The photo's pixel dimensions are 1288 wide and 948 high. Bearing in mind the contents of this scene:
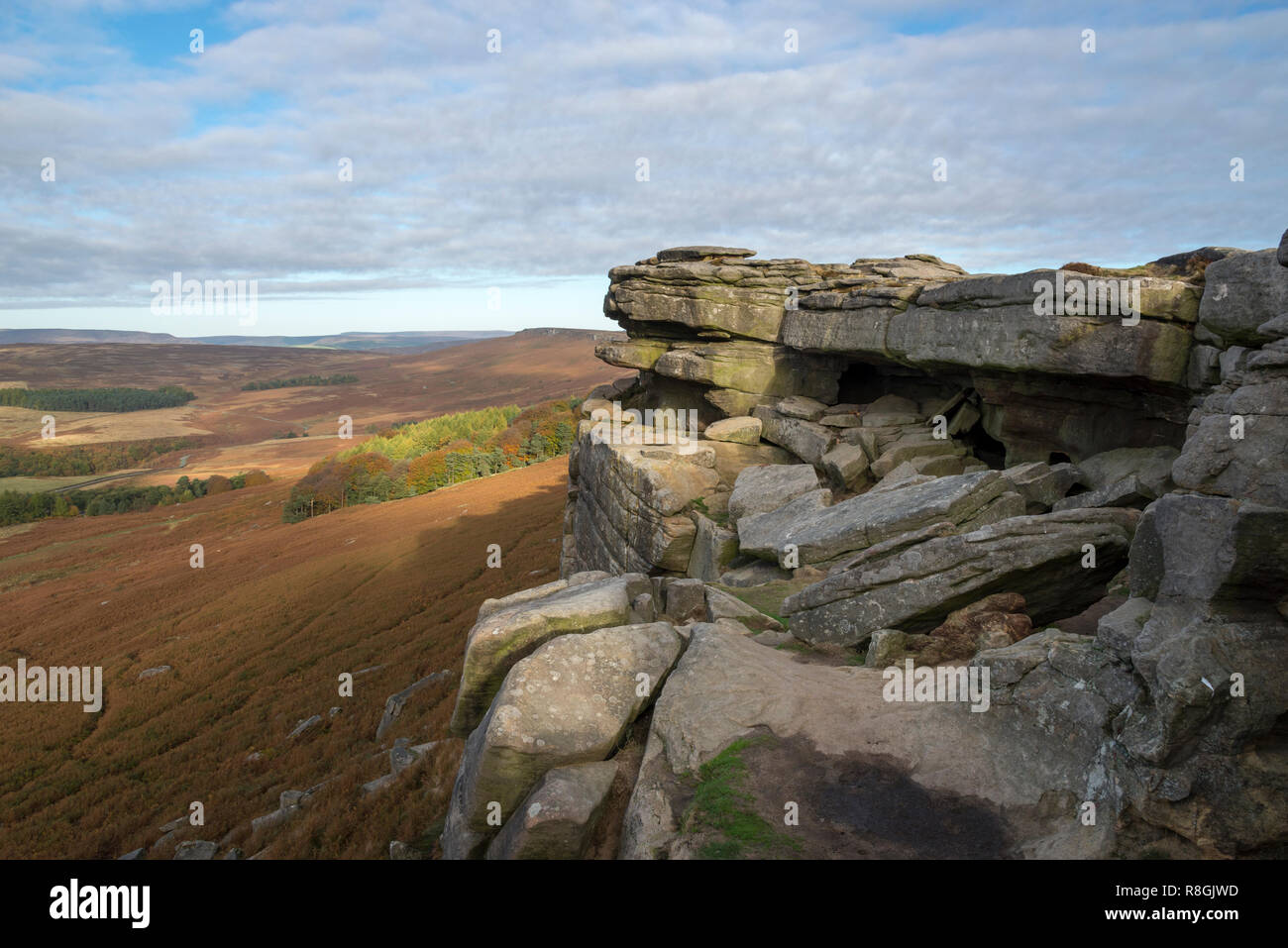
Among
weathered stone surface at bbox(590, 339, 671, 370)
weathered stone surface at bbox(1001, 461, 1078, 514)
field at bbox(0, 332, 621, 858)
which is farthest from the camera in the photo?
weathered stone surface at bbox(590, 339, 671, 370)

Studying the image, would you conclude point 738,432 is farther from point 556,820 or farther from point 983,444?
point 556,820

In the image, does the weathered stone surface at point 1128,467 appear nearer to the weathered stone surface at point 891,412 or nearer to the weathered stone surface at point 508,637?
the weathered stone surface at point 891,412

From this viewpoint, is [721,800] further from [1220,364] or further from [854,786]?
[1220,364]

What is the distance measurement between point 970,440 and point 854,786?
62.1 ft

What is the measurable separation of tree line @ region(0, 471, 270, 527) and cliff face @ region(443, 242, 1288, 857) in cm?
12699

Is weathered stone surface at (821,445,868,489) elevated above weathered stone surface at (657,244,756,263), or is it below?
below

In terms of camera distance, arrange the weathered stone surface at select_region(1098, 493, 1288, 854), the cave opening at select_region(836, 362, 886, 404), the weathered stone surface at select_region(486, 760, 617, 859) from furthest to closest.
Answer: the cave opening at select_region(836, 362, 886, 404)
the weathered stone surface at select_region(486, 760, 617, 859)
the weathered stone surface at select_region(1098, 493, 1288, 854)

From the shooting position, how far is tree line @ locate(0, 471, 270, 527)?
108 m

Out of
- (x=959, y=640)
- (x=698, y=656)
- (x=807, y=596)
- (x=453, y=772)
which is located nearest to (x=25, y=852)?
Result: (x=453, y=772)

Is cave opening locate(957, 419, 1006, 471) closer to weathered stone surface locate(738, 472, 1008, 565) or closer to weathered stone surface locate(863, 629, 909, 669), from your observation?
weathered stone surface locate(738, 472, 1008, 565)

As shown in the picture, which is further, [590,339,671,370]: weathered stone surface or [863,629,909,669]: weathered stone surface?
[590,339,671,370]: weathered stone surface

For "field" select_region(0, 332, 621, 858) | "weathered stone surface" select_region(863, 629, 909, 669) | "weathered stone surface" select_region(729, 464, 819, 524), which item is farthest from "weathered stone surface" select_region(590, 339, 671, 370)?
"weathered stone surface" select_region(863, 629, 909, 669)

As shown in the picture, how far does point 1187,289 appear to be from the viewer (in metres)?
15.0

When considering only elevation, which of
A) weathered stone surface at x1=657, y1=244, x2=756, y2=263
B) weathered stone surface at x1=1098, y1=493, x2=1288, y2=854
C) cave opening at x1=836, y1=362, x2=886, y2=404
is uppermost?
weathered stone surface at x1=657, y1=244, x2=756, y2=263
